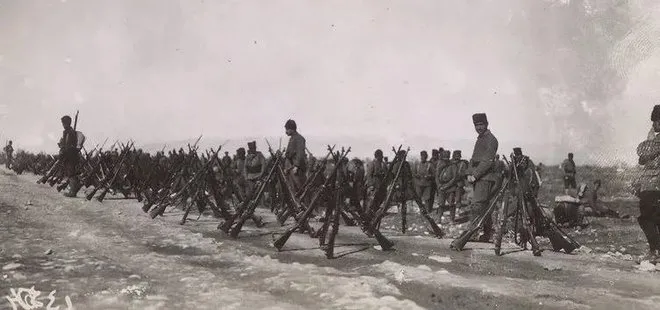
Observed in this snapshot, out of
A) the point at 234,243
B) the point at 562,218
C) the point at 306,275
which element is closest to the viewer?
the point at 306,275

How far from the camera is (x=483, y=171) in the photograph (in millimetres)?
8359

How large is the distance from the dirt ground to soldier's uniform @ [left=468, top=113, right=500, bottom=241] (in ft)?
2.36

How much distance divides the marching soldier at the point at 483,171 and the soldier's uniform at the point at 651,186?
82.6 inches

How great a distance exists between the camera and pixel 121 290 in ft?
17.1

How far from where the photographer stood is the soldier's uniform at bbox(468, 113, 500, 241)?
8.39 metres

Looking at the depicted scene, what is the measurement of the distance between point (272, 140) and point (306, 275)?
Result: 160m

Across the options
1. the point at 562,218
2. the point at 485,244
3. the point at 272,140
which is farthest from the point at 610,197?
the point at 272,140

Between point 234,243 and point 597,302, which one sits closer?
point 597,302

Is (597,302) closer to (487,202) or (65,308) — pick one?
(487,202)

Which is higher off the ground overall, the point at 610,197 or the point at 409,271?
the point at 610,197

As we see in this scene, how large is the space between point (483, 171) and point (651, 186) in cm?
235

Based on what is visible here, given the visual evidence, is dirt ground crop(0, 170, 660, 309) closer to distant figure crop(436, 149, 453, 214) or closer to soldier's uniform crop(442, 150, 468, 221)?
soldier's uniform crop(442, 150, 468, 221)

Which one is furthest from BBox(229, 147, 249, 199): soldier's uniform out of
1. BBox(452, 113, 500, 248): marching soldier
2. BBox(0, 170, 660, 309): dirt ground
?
BBox(452, 113, 500, 248): marching soldier

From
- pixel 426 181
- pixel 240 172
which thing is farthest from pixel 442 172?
pixel 240 172
